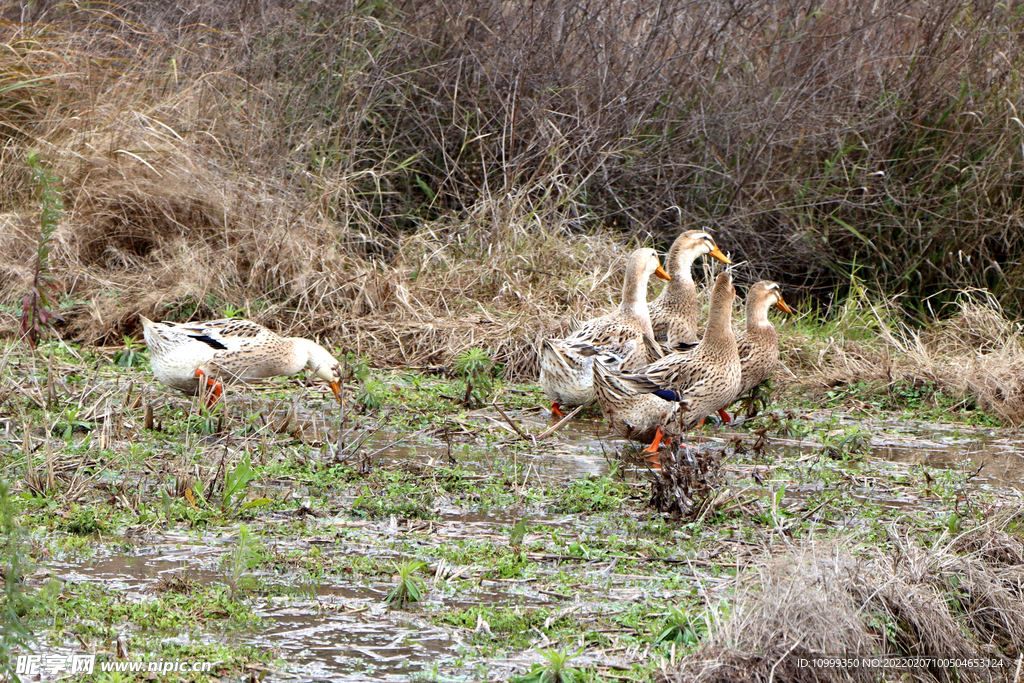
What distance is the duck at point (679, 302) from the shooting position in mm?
8344

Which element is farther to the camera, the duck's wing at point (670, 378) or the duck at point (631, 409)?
the duck's wing at point (670, 378)

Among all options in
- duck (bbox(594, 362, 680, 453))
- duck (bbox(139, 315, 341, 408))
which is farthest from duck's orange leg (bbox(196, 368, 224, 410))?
duck (bbox(594, 362, 680, 453))

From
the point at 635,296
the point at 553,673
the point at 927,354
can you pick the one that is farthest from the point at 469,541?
the point at 927,354

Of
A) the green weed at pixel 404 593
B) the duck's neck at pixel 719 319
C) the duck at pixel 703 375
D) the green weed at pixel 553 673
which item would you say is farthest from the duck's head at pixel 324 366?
the green weed at pixel 553 673

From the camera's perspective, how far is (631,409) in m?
6.36

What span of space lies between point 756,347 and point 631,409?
4.39ft

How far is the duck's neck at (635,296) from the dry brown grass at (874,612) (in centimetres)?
350

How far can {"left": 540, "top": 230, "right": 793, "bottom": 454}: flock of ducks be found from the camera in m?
6.37

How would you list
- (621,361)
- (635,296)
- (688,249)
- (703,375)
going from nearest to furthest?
1. (703,375)
2. (621,361)
3. (635,296)
4. (688,249)

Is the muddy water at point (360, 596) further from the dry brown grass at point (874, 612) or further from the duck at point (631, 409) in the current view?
the dry brown grass at point (874, 612)

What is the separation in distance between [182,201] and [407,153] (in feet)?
7.86

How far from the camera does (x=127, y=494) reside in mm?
4762

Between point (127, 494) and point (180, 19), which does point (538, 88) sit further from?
point (127, 494)

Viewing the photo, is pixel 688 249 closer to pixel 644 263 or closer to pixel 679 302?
pixel 679 302
